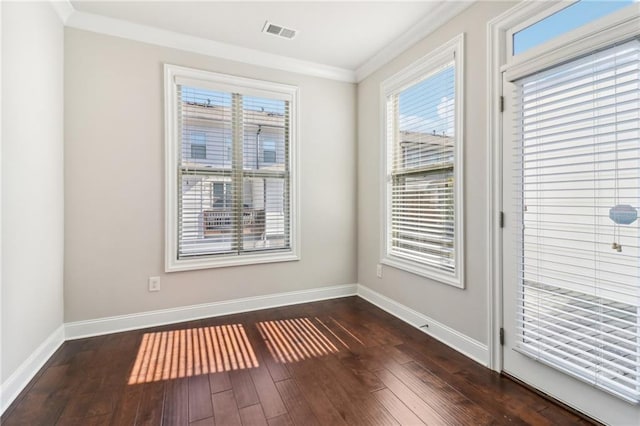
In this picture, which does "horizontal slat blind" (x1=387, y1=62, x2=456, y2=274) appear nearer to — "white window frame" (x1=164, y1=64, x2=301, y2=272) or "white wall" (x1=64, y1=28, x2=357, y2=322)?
"white window frame" (x1=164, y1=64, x2=301, y2=272)

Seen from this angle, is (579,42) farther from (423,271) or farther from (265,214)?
A: (265,214)

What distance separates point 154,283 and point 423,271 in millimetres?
2488

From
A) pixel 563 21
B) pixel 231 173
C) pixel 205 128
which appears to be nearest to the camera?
pixel 563 21

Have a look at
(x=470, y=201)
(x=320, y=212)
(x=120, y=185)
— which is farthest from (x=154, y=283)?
(x=470, y=201)

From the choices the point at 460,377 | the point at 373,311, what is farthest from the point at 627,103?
the point at 373,311

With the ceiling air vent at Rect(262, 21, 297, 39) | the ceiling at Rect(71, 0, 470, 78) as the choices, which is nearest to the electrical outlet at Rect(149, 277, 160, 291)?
the ceiling at Rect(71, 0, 470, 78)

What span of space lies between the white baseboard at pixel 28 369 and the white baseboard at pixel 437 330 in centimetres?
→ 286

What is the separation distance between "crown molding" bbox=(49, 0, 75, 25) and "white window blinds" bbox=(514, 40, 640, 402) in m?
3.36

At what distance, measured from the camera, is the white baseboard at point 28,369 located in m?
1.72

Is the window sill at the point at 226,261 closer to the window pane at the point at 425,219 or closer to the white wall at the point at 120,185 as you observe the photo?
the white wall at the point at 120,185

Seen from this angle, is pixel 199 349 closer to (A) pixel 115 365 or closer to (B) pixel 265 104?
(A) pixel 115 365

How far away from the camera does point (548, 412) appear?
66.0 inches

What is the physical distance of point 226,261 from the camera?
123 inches

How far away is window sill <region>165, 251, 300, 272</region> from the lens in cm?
292
